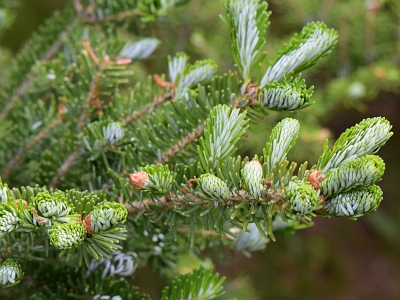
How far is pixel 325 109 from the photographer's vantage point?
105 centimetres

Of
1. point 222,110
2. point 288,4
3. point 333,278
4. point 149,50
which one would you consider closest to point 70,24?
point 149,50

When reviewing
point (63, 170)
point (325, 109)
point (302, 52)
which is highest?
point (302, 52)

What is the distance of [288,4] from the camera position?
3.64ft

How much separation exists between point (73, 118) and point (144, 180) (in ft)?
0.79

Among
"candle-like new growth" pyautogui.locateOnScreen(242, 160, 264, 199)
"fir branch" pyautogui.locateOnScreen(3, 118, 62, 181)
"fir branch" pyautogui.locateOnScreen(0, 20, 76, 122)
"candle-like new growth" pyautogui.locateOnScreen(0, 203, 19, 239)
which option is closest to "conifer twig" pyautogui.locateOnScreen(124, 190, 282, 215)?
"candle-like new growth" pyautogui.locateOnScreen(242, 160, 264, 199)

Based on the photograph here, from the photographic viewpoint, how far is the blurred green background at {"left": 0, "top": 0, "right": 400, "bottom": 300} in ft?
3.32

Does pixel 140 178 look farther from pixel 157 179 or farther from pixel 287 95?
pixel 287 95

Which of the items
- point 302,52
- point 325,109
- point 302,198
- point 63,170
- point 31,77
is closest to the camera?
point 302,198

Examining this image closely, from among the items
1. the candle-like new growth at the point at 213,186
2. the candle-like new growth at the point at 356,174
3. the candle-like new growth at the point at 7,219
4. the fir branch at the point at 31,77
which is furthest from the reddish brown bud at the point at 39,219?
the fir branch at the point at 31,77

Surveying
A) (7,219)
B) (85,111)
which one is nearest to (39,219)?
(7,219)

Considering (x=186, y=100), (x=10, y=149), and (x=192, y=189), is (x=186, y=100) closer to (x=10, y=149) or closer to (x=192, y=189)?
(x=192, y=189)

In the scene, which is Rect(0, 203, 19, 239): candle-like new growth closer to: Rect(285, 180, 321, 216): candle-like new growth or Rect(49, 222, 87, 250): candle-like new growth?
Rect(49, 222, 87, 250): candle-like new growth

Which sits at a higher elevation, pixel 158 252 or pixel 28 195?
pixel 28 195

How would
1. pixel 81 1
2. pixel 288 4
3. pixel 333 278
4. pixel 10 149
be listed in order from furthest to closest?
pixel 333 278 < pixel 288 4 < pixel 81 1 < pixel 10 149
